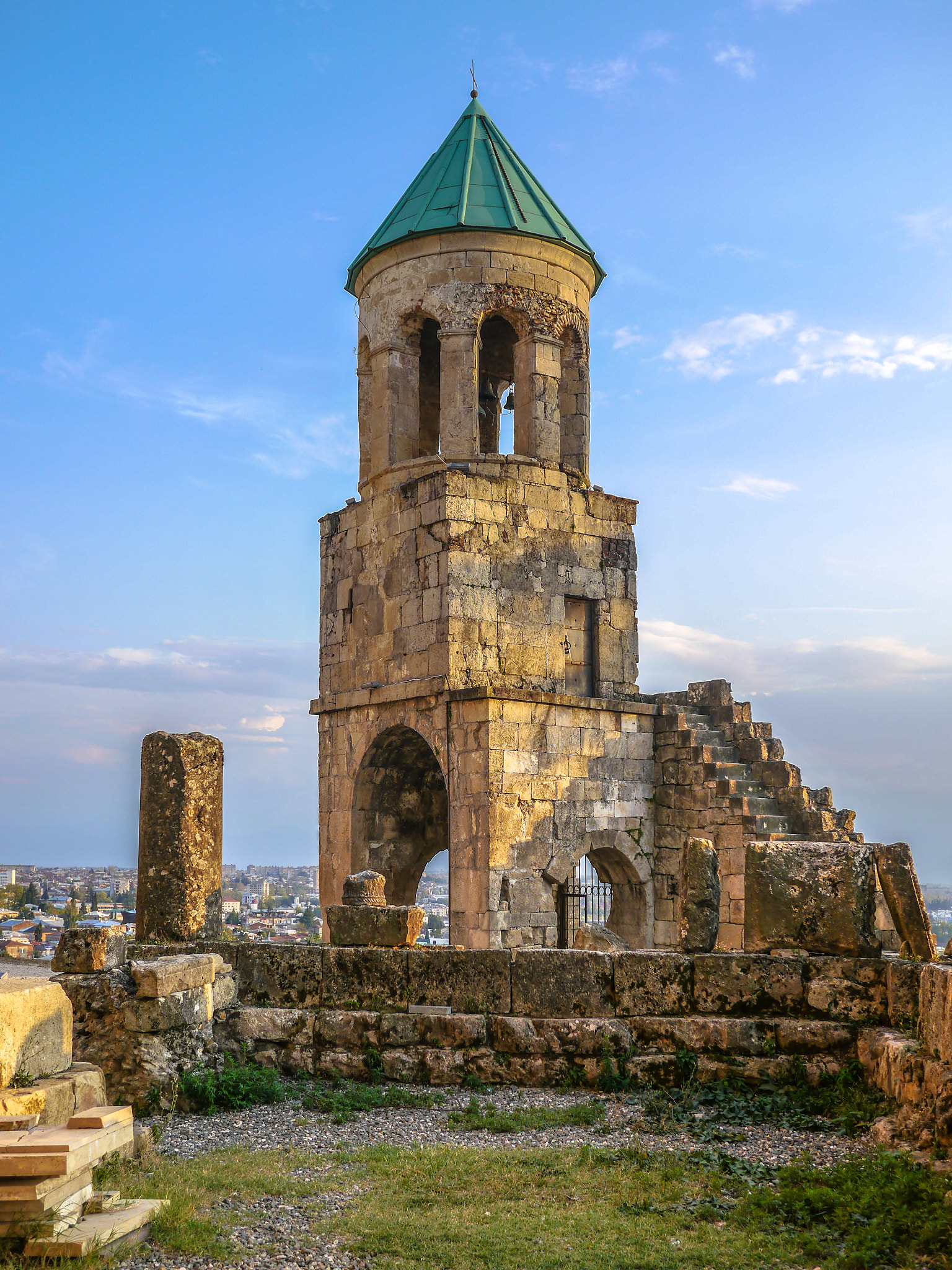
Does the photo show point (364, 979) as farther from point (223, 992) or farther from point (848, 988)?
point (848, 988)

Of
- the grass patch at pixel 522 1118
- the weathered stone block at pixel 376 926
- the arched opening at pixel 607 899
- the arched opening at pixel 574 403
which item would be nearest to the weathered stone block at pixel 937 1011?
the grass patch at pixel 522 1118

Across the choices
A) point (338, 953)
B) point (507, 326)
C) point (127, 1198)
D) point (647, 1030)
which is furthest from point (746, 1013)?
point (507, 326)

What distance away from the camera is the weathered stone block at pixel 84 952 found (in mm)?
7465

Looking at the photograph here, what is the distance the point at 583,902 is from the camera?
16.3 m

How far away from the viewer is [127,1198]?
4.95 metres

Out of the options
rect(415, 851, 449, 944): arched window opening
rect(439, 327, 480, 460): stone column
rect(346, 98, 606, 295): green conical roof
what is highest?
rect(346, 98, 606, 295): green conical roof

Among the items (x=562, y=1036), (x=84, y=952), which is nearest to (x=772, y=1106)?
(x=562, y=1036)

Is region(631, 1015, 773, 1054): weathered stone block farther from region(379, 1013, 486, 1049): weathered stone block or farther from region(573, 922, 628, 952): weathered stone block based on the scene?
region(573, 922, 628, 952): weathered stone block

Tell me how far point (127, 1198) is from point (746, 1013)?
14.0 feet

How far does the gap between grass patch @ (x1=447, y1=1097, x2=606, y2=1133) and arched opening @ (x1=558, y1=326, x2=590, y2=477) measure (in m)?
11.0

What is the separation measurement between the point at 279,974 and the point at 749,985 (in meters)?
3.37

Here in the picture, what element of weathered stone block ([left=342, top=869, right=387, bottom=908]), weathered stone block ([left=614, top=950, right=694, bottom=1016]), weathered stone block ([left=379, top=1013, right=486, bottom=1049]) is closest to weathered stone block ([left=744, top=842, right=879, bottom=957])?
weathered stone block ([left=614, top=950, right=694, bottom=1016])

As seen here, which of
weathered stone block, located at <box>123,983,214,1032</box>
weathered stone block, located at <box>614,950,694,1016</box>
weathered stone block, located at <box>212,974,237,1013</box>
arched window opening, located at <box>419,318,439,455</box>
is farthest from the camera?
arched window opening, located at <box>419,318,439,455</box>

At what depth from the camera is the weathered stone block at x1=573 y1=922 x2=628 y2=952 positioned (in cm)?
918
